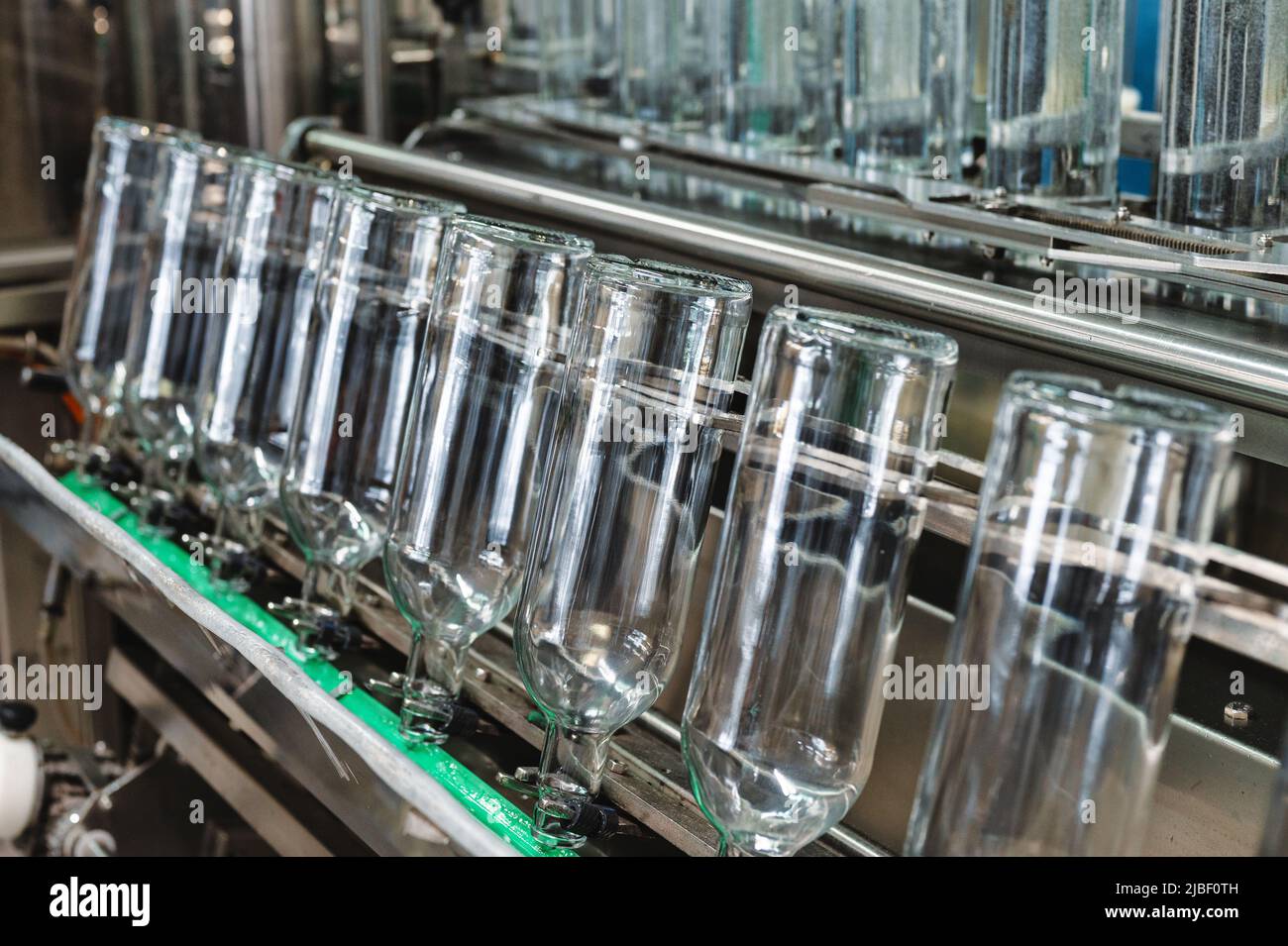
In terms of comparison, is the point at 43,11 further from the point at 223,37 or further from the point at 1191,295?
the point at 1191,295

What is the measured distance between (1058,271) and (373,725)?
0.54 meters

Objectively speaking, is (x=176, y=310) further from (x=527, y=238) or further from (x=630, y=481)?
(x=630, y=481)

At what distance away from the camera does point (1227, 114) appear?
843mm

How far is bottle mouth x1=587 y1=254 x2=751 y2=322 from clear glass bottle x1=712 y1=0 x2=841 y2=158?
1.76 ft

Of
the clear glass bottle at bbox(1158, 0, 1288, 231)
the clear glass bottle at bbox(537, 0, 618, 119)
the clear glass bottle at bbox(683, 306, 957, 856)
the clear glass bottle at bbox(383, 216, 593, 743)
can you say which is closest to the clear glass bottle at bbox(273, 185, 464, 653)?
the clear glass bottle at bbox(383, 216, 593, 743)

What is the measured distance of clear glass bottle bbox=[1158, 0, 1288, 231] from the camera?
2.71 ft

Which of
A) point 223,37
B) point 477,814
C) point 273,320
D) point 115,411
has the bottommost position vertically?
point 477,814

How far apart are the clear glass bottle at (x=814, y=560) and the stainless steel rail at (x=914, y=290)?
0.20 meters

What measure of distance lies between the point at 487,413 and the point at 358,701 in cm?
23

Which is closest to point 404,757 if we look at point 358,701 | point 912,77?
point 358,701

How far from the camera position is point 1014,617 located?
Answer: 547 millimetres

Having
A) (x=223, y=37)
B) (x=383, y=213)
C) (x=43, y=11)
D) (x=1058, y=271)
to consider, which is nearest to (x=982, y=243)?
(x=1058, y=271)
